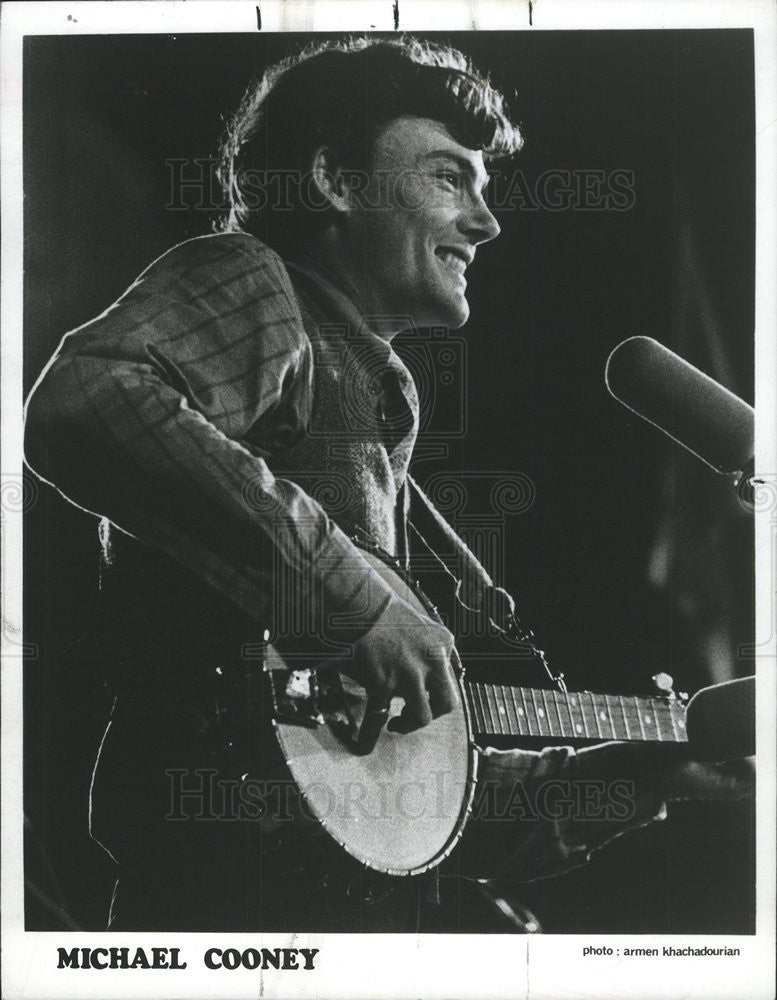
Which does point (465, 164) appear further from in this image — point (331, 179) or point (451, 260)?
point (331, 179)

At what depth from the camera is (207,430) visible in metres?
2.58

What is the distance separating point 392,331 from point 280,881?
1561mm

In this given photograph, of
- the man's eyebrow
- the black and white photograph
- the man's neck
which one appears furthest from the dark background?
the man's neck

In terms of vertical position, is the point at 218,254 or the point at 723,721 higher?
the point at 218,254

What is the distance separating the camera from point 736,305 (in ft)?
9.12

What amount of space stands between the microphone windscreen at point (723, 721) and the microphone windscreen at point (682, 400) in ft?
2.03

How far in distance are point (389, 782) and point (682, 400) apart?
1338 mm

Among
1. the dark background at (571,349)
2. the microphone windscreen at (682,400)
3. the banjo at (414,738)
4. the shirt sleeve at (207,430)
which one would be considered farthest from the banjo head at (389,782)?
the microphone windscreen at (682,400)

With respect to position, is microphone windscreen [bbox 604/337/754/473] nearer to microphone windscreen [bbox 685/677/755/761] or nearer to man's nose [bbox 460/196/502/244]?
man's nose [bbox 460/196/502/244]

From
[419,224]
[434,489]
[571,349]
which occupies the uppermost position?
[419,224]

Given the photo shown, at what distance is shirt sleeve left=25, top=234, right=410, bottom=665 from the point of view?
2586mm

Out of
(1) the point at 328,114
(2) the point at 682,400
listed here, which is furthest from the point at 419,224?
(2) the point at 682,400

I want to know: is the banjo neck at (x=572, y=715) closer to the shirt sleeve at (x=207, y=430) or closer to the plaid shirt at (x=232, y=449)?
the plaid shirt at (x=232, y=449)

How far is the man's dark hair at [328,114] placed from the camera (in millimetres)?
2752
